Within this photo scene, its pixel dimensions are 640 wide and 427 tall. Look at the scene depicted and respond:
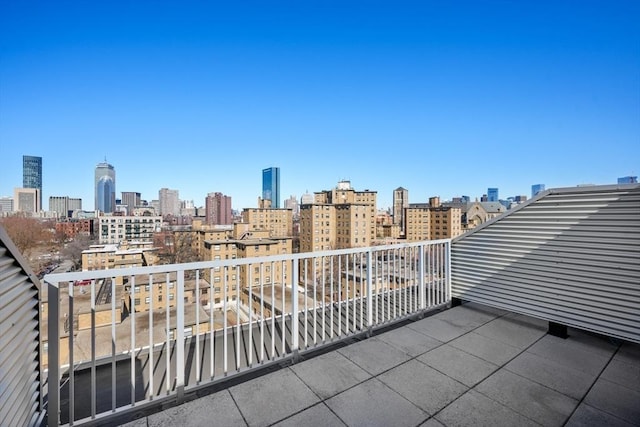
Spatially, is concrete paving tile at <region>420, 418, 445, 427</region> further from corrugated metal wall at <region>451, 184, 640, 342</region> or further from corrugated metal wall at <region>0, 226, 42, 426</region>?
corrugated metal wall at <region>451, 184, 640, 342</region>

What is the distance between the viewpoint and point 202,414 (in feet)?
6.05

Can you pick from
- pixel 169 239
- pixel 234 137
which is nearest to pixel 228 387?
pixel 234 137

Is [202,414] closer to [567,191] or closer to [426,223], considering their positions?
[567,191]

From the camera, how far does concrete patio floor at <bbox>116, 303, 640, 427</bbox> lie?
5.97 ft

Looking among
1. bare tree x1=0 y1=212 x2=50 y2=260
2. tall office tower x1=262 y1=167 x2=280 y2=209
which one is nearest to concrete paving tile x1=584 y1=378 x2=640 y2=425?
bare tree x1=0 y1=212 x2=50 y2=260

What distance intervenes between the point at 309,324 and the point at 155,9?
10.9 m

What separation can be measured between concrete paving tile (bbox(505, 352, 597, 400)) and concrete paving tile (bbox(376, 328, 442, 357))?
70 centimetres

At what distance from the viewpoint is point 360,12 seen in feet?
30.9

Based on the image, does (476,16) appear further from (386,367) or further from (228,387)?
(228,387)

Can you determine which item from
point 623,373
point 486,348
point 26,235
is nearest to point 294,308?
point 486,348

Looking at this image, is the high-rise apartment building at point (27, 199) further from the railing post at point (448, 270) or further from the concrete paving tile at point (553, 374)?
the concrete paving tile at point (553, 374)

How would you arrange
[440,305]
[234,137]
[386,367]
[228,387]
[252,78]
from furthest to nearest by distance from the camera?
[234,137], [252,78], [440,305], [386,367], [228,387]

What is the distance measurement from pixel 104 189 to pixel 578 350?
168 m

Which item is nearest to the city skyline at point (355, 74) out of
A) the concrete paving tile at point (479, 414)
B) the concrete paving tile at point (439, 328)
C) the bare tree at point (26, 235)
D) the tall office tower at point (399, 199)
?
the concrete paving tile at point (439, 328)
